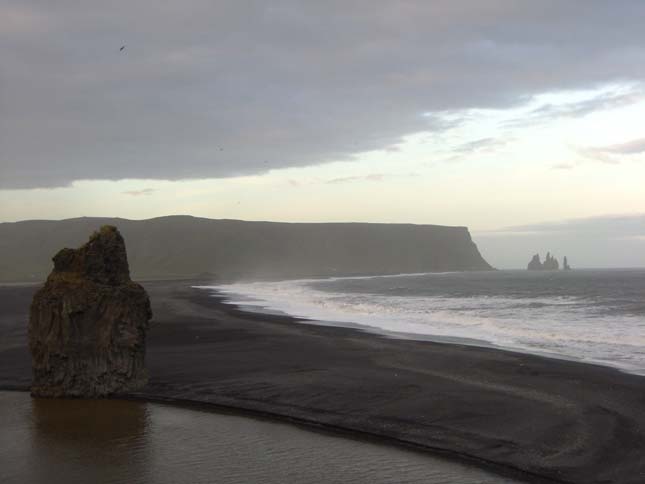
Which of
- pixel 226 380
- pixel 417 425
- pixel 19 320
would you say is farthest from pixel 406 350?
pixel 19 320

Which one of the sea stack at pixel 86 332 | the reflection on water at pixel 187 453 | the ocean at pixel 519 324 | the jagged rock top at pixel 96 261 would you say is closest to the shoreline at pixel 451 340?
the ocean at pixel 519 324

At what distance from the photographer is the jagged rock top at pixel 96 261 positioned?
16.5 meters

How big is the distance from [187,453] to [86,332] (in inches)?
230

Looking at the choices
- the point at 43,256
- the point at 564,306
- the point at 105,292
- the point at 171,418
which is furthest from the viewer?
the point at 43,256

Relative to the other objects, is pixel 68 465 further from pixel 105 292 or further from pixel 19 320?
pixel 19 320

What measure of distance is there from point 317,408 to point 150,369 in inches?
264

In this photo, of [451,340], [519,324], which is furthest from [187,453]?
[519,324]

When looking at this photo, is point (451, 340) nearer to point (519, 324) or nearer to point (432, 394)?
point (519, 324)

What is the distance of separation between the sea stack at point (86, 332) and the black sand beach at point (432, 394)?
935mm

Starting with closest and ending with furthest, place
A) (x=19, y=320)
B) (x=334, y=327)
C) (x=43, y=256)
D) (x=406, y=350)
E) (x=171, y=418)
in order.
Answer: (x=171, y=418) → (x=406, y=350) → (x=334, y=327) → (x=19, y=320) → (x=43, y=256)

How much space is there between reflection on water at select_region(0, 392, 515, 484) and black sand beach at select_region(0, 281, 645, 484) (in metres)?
0.82

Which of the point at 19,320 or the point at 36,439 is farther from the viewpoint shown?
the point at 19,320

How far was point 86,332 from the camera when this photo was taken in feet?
51.8

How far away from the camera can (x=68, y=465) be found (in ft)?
34.7
